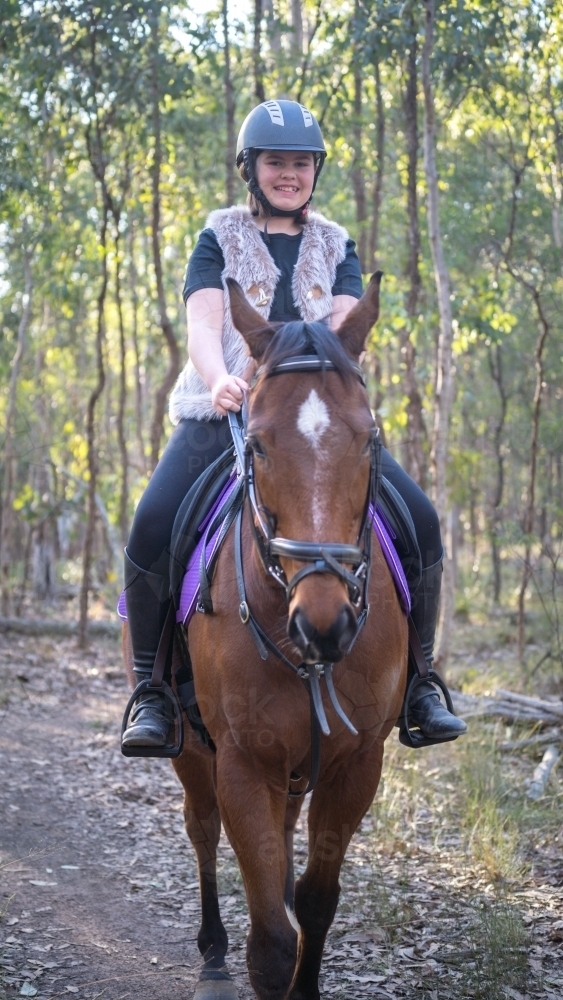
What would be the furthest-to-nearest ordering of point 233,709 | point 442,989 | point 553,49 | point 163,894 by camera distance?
1. point 553,49
2. point 163,894
3. point 442,989
4. point 233,709

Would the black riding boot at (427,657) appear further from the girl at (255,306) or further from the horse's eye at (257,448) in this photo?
the horse's eye at (257,448)

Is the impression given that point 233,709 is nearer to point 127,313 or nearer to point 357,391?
point 357,391

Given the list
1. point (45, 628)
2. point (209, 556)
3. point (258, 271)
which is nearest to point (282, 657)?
point (209, 556)

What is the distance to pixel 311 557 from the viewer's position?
2699mm

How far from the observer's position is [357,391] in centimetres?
305

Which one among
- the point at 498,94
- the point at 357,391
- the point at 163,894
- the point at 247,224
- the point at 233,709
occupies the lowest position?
the point at 163,894

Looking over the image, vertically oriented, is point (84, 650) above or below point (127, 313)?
below

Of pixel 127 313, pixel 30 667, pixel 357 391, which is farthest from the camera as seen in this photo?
pixel 127 313

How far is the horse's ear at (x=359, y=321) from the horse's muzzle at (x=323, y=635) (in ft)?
3.32

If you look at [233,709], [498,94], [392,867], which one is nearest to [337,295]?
[233,709]

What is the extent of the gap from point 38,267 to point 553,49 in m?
9.09

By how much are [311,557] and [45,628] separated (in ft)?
41.3

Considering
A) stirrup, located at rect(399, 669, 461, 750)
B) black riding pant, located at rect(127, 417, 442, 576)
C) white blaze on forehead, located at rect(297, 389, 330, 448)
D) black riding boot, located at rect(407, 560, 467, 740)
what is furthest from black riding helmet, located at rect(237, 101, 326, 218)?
stirrup, located at rect(399, 669, 461, 750)

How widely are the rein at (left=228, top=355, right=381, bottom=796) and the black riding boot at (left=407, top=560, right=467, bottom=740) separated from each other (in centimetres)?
79
